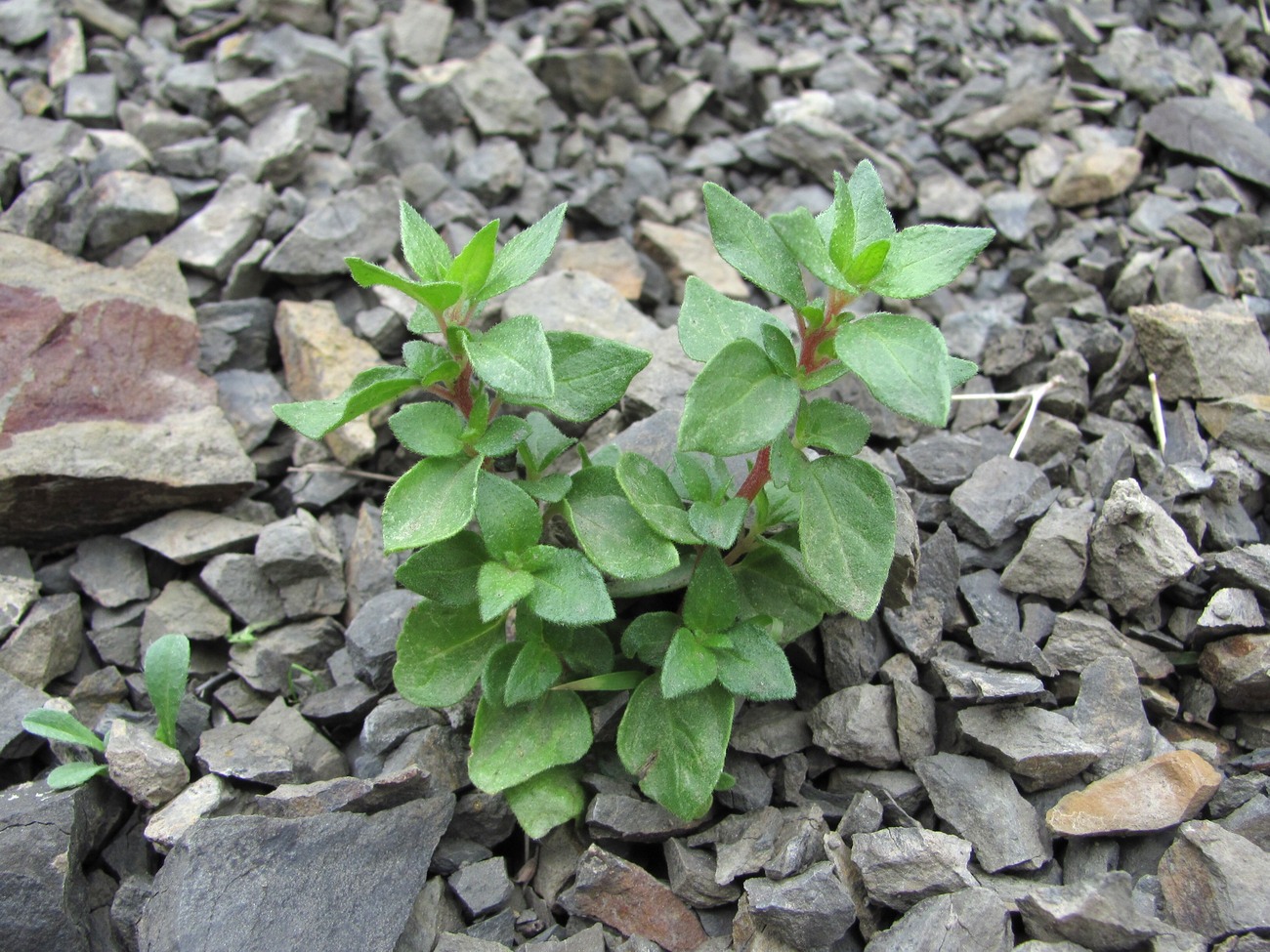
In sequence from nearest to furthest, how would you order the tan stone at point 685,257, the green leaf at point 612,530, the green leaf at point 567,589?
the green leaf at point 567,589
the green leaf at point 612,530
the tan stone at point 685,257

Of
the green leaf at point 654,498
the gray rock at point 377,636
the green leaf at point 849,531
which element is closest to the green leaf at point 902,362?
the green leaf at point 849,531

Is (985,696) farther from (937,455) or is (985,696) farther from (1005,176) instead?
(1005,176)

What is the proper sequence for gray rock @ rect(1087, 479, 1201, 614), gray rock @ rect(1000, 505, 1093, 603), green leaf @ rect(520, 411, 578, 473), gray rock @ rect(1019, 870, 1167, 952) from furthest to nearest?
gray rock @ rect(1000, 505, 1093, 603)
gray rock @ rect(1087, 479, 1201, 614)
green leaf @ rect(520, 411, 578, 473)
gray rock @ rect(1019, 870, 1167, 952)

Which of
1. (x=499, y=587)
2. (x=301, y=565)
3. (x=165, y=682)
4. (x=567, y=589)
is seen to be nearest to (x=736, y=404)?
(x=567, y=589)

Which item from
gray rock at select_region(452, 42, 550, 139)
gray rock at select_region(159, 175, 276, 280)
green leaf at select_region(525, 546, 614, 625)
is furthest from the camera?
gray rock at select_region(452, 42, 550, 139)

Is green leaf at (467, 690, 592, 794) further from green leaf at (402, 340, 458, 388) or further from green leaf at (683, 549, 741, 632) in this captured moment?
green leaf at (402, 340, 458, 388)

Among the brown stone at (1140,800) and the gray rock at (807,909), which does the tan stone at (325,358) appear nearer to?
the gray rock at (807,909)

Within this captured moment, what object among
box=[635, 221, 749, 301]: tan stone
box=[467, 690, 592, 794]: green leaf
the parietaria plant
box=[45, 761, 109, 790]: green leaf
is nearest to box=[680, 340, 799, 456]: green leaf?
the parietaria plant
